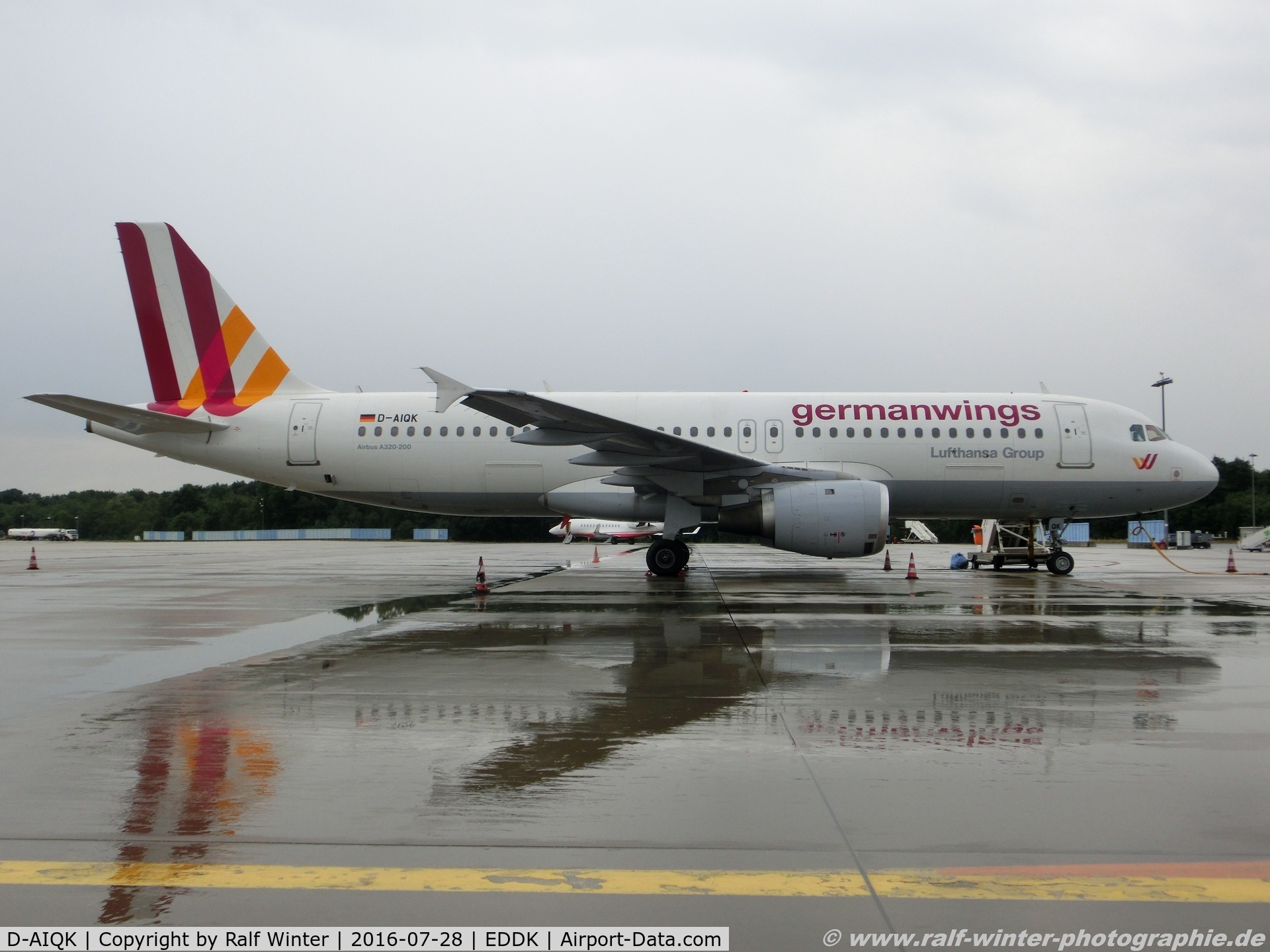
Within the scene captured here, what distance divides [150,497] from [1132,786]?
118m

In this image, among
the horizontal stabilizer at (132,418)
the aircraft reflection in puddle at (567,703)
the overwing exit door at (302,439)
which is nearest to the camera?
the aircraft reflection in puddle at (567,703)

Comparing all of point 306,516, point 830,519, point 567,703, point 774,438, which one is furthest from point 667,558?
point 306,516

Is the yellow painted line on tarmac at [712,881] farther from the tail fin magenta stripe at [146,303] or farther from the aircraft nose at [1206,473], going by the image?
the tail fin magenta stripe at [146,303]

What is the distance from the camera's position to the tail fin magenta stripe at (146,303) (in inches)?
705

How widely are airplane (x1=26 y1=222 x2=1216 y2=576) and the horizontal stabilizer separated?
0.04 metres

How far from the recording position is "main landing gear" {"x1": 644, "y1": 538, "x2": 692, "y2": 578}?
53.2ft

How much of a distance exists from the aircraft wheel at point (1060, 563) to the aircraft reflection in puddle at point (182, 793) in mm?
17130

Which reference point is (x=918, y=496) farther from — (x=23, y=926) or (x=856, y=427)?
(x=23, y=926)

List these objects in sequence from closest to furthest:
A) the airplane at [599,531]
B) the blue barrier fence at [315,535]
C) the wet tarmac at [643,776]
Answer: the wet tarmac at [643,776] → the airplane at [599,531] → the blue barrier fence at [315,535]

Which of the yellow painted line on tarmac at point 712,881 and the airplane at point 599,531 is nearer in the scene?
the yellow painted line on tarmac at point 712,881

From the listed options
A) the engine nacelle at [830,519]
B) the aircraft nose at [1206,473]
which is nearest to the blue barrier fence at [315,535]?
the engine nacelle at [830,519]

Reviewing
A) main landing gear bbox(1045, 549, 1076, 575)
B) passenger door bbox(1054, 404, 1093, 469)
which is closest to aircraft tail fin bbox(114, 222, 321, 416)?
passenger door bbox(1054, 404, 1093, 469)

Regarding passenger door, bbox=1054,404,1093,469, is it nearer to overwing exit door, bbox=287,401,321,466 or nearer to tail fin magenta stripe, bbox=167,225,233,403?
overwing exit door, bbox=287,401,321,466

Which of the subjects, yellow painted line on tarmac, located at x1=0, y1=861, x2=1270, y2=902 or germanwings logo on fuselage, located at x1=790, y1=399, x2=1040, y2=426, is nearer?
yellow painted line on tarmac, located at x1=0, y1=861, x2=1270, y2=902
